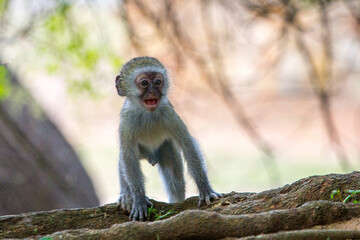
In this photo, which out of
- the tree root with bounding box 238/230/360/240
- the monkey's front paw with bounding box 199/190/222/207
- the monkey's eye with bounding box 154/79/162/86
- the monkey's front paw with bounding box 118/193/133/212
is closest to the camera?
the tree root with bounding box 238/230/360/240

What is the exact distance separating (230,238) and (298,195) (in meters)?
0.76

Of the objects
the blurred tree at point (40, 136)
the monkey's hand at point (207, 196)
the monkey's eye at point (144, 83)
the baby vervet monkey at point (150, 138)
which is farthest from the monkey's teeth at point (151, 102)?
the blurred tree at point (40, 136)

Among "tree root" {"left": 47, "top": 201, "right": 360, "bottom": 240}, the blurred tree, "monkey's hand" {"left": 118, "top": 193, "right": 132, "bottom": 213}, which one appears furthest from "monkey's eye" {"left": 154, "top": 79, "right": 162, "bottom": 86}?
the blurred tree

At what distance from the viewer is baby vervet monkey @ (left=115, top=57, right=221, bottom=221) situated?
5.45 metres

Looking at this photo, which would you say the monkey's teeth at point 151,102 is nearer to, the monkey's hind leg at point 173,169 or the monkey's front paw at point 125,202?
the monkey's hind leg at point 173,169

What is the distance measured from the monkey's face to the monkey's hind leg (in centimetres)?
56

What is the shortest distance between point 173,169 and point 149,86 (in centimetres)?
94

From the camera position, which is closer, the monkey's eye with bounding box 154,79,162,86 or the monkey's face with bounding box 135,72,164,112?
the monkey's face with bounding box 135,72,164,112

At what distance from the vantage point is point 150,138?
229 inches

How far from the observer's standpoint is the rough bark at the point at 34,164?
8.64 meters

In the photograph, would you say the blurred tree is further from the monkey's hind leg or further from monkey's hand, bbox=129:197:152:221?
monkey's hand, bbox=129:197:152:221

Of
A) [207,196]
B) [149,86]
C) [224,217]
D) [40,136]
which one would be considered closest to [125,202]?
[207,196]

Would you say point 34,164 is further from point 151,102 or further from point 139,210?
point 139,210

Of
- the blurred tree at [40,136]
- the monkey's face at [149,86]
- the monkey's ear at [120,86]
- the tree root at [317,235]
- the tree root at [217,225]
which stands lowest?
the tree root at [317,235]
